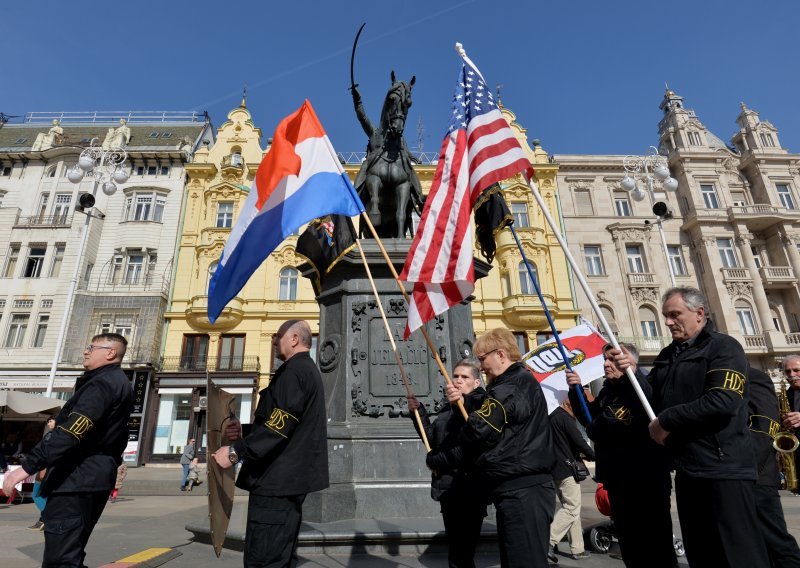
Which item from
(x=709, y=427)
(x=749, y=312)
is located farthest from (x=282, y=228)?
(x=749, y=312)

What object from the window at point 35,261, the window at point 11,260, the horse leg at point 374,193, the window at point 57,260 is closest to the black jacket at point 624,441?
the horse leg at point 374,193

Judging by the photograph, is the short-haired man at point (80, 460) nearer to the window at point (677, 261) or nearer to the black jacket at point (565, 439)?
the black jacket at point (565, 439)

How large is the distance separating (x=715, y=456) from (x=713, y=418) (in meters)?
0.25

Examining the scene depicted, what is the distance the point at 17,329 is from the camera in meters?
25.6

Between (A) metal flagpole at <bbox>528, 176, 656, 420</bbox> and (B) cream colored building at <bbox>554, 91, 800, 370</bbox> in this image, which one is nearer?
(A) metal flagpole at <bbox>528, 176, 656, 420</bbox>

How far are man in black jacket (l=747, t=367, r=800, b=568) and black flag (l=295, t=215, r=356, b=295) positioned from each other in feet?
13.7

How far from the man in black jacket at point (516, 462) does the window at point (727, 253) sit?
3202 centimetres

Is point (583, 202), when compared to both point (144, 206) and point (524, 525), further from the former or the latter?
point (524, 525)

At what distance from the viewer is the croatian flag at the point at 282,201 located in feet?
13.7

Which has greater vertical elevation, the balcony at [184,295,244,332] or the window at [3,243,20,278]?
the window at [3,243,20,278]

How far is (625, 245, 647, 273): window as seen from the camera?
97.1ft

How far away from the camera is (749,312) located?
2817cm

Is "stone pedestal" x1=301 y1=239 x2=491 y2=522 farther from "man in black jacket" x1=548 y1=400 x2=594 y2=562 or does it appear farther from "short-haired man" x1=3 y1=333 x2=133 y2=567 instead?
"short-haired man" x1=3 y1=333 x2=133 y2=567

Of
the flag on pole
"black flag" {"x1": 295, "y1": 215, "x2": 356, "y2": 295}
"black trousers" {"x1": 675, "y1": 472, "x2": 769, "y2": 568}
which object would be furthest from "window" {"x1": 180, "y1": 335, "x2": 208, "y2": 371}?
"black trousers" {"x1": 675, "y1": 472, "x2": 769, "y2": 568}
